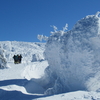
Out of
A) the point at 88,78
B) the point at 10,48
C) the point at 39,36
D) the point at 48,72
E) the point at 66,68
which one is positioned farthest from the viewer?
the point at 10,48

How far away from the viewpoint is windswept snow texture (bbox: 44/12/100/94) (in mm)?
7391

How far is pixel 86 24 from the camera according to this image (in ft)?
26.3

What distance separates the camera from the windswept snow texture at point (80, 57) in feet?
24.2

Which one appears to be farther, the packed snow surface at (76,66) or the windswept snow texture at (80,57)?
the windswept snow texture at (80,57)

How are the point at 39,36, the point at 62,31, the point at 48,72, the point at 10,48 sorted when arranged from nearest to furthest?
1. the point at 62,31
2. the point at 39,36
3. the point at 48,72
4. the point at 10,48

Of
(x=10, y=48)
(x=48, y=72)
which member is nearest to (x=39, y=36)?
(x=48, y=72)

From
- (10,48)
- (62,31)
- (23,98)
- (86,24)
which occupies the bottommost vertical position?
(23,98)

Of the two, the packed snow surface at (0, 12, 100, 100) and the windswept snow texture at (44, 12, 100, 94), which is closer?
the packed snow surface at (0, 12, 100, 100)

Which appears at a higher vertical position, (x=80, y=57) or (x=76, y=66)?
(x=80, y=57)

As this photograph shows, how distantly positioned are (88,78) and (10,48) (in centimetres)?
6631

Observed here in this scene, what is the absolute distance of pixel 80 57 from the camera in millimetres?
7738

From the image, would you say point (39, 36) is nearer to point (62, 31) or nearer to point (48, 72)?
point (62, 31)

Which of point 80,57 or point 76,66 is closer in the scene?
point 80,57

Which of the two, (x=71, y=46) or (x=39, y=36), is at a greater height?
(x=39, y=36)
